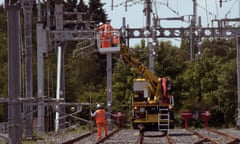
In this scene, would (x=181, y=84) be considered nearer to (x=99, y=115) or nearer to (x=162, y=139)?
(x=162, y=139)

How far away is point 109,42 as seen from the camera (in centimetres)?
3475

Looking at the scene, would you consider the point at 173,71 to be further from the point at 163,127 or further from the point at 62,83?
the point at 163,127

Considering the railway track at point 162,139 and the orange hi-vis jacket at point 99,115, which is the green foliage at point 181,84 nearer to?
the railway track at point 162,139

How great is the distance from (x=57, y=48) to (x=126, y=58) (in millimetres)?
8203

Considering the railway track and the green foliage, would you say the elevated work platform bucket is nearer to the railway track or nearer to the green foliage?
the railway track

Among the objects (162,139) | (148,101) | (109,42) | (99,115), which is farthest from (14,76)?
(148,101)

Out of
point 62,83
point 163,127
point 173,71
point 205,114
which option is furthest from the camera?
point 173,71

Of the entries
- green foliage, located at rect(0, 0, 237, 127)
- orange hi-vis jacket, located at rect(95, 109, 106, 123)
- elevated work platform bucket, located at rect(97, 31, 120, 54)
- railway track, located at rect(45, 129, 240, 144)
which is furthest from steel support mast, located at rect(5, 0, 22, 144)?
green foliage, located at rect(0, 0, 237, 127)

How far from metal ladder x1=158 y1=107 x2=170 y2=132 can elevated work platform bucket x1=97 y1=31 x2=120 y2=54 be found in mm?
3935

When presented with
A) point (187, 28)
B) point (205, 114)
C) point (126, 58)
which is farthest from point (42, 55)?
point (205, 114)

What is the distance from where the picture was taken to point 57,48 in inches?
1655

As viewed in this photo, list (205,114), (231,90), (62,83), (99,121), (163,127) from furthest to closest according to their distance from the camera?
(231,90) < (205,114) < (62,83) < (163,127) < (99,121)

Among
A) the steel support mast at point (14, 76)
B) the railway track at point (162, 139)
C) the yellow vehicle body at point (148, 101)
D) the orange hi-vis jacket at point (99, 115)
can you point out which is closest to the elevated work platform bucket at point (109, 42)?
the yellow vehicle body at point (148, 101)

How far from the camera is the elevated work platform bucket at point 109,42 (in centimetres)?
3378
